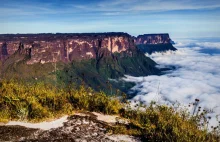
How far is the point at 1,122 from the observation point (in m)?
10.3

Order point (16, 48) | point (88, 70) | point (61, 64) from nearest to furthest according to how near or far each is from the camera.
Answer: point (16, 48), point (61, 64), point (88, 70)

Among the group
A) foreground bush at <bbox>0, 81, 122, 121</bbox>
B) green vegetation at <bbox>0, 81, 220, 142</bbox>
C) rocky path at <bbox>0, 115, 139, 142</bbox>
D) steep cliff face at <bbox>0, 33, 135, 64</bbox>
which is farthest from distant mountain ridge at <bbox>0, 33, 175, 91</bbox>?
rocky path at <bbox>0, 115, 139, 142</bbox>

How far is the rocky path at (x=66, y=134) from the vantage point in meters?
9.00

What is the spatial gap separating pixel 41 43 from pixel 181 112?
13673 cm

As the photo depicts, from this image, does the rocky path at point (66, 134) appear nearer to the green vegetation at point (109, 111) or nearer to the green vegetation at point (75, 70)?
the green vegetation at point (109, 111)

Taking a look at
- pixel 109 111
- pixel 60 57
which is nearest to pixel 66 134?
pixel 109 111

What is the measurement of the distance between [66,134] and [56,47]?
14822cm

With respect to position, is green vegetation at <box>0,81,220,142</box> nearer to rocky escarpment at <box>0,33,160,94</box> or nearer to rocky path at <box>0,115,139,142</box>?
rocky path at <box>0,115,139,142</box>

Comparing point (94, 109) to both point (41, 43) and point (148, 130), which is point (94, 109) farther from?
point (41, 43)

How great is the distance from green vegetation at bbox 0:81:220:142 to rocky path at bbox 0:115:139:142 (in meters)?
0.50

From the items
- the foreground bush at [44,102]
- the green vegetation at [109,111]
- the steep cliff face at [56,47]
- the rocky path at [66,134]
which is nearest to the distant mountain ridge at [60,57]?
the steep cliff face at [56,47]

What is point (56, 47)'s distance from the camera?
154 m

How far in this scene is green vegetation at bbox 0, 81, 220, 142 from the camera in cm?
960

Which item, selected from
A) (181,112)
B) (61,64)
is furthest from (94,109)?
(61,64)
